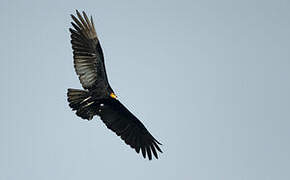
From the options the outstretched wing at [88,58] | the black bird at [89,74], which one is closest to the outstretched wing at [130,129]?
the black bird at [89,74]

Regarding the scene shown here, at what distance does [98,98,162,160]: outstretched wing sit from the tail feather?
0.66 m

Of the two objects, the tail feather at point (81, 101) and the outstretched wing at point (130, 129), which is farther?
the outstretched wing at point (130, 129)

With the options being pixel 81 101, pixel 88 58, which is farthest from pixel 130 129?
pixel 88 58

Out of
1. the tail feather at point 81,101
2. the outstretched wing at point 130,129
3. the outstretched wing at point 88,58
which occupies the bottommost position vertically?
the outstretched wing at point 130,129

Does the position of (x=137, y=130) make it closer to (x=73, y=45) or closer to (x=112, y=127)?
(x=112, y=127)

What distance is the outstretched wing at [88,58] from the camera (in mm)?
15812

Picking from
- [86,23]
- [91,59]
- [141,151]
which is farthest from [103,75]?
[141,151]

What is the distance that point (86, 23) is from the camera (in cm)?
1617

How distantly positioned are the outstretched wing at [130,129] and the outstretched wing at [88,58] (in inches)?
55.2

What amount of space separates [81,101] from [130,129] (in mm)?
2287

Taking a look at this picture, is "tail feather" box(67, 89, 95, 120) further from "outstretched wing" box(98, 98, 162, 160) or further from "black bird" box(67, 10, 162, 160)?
"outstretched wing" box(98, 98, 162, 160)

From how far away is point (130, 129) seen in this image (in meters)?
17.2

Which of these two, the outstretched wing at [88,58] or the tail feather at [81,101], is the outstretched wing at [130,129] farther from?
the outstretched wing at [88,58]

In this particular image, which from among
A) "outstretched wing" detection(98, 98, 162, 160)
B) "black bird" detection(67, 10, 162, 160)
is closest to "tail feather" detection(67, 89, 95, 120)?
"black bird" detection(67, 10, 162, 160)
